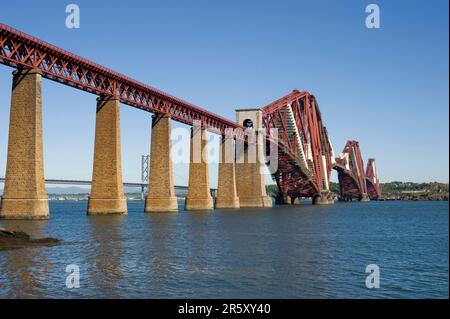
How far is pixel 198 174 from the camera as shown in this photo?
2913 inches

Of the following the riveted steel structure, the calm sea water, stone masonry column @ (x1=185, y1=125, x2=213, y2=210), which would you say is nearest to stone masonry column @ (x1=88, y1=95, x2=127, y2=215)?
the calm sea water

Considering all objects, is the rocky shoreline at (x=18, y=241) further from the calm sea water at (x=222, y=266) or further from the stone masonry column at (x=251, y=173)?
the stone masonry column at (x=251, y=173)

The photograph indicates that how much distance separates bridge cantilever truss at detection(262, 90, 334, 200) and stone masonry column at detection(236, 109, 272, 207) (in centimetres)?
1239

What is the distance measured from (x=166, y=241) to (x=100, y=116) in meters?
26.9

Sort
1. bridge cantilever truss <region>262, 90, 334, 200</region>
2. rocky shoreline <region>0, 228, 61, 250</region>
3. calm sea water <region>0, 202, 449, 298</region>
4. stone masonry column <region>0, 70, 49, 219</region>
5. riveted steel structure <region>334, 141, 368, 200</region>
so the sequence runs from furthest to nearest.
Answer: riveted steel structure <region>334, 141, 368, 200</region> < bridge cantilever truss <region>262, 90, 334, 200</region> < stone masonry column <region>0, 70, 49, 219</region> < rocky shoreline <region>0, 228, 61, 250</region> < calm sea water <region>0, 202, 449, 298</region>

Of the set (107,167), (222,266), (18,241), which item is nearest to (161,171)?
(107,167)

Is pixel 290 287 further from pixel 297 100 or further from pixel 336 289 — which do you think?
pixel 297 100

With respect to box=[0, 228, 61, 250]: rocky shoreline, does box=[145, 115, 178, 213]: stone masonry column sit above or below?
above

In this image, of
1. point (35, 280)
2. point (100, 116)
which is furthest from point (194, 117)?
point (35, 280)

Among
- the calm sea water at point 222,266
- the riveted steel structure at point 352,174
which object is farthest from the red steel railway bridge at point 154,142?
the riveted steel structure at point 352,174

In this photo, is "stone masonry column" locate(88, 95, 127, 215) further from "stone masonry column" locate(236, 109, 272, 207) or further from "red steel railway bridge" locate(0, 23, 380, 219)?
"stone masonry column" locate(236, 109, 272, 207)

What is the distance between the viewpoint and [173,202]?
215ft

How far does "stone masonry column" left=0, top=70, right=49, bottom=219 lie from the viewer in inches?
1700

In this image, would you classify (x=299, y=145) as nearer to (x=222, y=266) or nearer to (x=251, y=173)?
(x=251, y=173)
